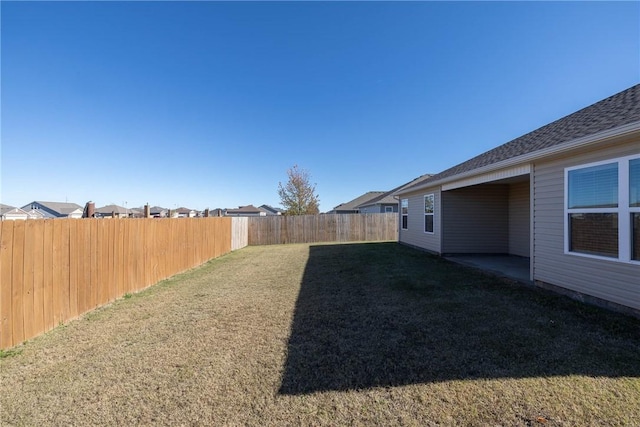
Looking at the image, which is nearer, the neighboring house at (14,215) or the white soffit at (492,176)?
the neighboring house at (14,215)

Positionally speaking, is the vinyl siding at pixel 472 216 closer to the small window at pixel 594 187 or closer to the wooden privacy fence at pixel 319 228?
the small window at pixel 594 187

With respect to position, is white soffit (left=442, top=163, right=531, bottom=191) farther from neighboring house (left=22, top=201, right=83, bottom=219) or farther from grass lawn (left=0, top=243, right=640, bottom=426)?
neighboring house (left=22, top=201, right=83, bottom=219)

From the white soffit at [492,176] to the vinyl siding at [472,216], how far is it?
801mm

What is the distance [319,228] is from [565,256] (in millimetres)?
13988

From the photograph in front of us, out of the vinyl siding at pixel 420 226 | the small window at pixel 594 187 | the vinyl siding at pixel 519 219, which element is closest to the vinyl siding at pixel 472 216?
the vinyl siding at pixel 519 219

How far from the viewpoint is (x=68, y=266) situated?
4.30 meters

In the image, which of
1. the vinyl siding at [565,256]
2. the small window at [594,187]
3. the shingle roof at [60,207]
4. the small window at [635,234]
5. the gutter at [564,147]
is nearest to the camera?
the gutter at [564,147]

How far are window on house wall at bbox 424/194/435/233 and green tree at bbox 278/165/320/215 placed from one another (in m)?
15.9

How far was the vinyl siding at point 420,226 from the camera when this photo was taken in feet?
34.7

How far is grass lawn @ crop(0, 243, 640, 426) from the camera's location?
2.21 meters

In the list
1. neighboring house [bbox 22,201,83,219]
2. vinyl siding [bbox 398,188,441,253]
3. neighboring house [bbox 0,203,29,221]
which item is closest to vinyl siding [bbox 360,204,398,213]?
vinyl siding [bbox 398,188,441,253]

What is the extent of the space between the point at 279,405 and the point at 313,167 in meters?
26.3

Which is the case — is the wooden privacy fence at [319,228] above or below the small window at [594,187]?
below

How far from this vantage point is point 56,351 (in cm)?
331
